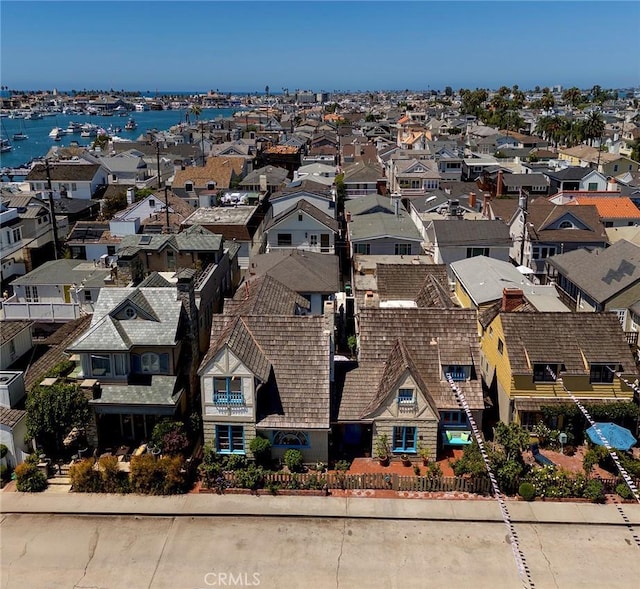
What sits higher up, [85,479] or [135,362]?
[135,362]

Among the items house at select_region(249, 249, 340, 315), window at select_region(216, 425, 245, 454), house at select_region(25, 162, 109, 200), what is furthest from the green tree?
house at select_region(25, 162, 109, 200)

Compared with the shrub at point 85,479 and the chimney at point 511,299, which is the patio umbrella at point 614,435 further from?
the shrub at point 85,479

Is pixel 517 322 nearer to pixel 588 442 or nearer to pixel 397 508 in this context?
pixel 588 442

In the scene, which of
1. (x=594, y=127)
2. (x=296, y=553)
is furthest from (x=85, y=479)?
(x=594, y=127)

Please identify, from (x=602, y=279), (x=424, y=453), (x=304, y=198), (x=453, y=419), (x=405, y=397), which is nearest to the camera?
(x=405, y=397)

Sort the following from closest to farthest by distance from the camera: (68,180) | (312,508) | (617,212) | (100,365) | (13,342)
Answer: (312,508) → (100,365) → (13,342) → (617,212) → (68,180)

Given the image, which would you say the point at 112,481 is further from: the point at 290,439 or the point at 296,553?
the point at 296,553

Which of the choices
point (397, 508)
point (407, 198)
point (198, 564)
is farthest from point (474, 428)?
point (407, 198)
